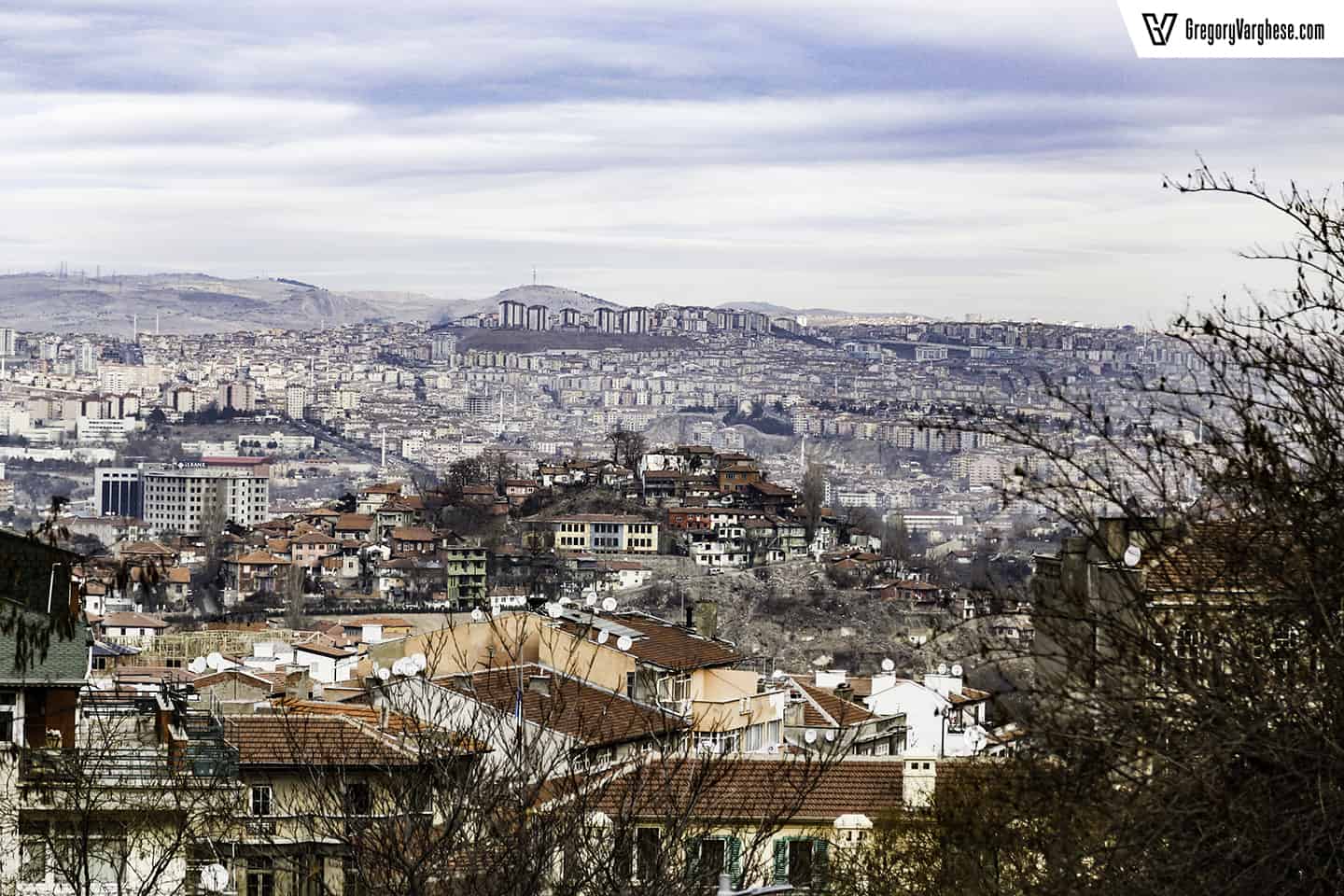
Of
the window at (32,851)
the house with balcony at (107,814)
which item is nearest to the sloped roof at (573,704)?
the house with balcony at (107,814)

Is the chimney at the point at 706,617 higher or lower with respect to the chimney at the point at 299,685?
lower

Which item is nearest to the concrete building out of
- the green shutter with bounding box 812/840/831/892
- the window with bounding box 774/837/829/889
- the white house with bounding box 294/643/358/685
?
the white house with bounding box 294/643/358/685

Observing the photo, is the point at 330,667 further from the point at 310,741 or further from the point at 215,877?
the point at 215,877

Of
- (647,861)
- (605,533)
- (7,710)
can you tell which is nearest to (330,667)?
(7,710)

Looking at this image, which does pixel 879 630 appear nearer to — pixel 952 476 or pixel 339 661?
pixel 339 661

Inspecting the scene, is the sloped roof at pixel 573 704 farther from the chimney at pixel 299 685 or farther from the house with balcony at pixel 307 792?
the chimney at pixel 299 685

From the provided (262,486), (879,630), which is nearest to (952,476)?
(262,486)
